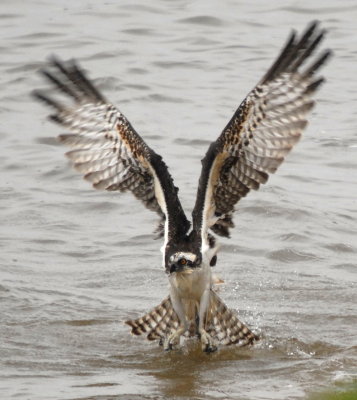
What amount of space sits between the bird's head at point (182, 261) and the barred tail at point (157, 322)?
512 mm

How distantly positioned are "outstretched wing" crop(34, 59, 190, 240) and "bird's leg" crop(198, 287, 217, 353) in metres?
0.48

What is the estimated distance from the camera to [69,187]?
11.7 metres

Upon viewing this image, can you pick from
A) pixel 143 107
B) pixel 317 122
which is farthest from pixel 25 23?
pixel 317 122

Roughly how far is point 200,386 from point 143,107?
770cm

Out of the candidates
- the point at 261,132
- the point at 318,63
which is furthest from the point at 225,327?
the point at 318,63

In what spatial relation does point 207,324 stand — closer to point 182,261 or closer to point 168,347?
point 168,347

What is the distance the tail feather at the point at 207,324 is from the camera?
7688 millimetres

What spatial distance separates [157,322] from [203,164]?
1.23m

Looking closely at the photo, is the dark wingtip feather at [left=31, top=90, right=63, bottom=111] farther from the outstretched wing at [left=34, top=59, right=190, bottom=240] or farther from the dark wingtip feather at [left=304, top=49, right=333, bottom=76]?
the dark wingtip feather at [left=304, top=49, right=333, bottom=76]

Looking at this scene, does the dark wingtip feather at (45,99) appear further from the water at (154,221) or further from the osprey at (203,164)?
the water at (154,221)

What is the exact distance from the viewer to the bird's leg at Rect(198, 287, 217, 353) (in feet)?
25.0

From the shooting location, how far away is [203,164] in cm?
737

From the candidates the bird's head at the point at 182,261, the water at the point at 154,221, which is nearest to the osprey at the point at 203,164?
the bird's head at the point at 182,261

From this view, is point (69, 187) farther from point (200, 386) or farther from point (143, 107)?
point (200, 386)
